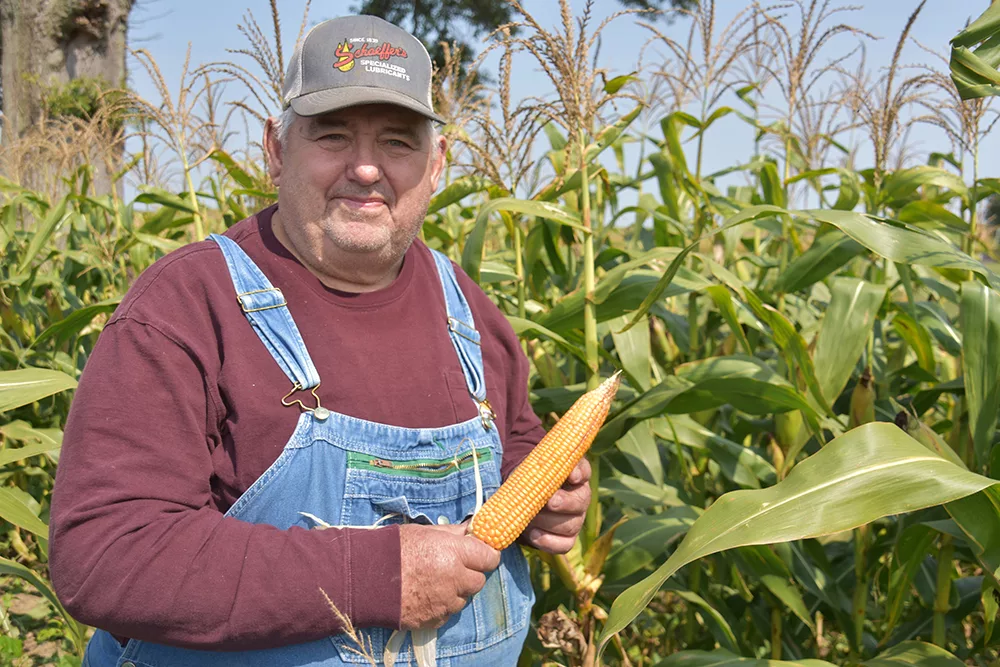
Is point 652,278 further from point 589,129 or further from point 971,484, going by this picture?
point 971,484

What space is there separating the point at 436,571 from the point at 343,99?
1.14 meters

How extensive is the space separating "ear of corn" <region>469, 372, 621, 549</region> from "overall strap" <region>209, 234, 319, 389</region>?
0.50 metres

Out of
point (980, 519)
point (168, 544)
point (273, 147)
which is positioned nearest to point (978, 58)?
point (980, 519)

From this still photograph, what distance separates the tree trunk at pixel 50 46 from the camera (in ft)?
34.2

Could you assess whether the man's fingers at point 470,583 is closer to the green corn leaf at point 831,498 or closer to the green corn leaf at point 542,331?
the green corn leaf at point 831,498

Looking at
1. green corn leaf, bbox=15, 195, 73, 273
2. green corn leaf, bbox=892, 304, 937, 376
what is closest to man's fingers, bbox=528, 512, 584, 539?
green corn leaf, bbox=892, 304, 937, 376

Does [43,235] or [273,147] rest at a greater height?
[273,147]

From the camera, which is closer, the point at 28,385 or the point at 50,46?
the point at 28,385

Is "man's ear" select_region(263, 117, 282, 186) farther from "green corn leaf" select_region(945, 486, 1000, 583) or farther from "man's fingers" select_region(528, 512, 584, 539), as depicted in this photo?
"green corn leaf" select_region(945, 486, 1000, 583)

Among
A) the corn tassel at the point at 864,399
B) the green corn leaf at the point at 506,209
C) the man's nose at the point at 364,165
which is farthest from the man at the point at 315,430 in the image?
the corn tassel at the point at 864,399

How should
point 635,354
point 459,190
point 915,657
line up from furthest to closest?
point 459,190, point 635,354, point 915,657

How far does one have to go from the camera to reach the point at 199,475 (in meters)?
1.81

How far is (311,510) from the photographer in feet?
6.37

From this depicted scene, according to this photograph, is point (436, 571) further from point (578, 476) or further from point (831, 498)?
point (831, 498)
